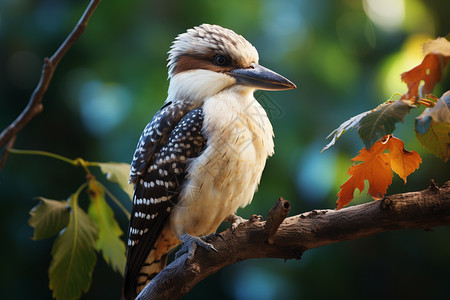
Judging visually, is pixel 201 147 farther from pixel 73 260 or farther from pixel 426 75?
pixel 426 75

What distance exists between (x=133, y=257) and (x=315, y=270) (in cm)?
139

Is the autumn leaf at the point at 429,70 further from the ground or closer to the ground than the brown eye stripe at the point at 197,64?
further from the ground

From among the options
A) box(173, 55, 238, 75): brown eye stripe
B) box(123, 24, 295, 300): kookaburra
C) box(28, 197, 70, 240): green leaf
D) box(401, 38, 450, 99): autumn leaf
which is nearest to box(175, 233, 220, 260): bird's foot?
box(123, 24, 295, 300): kookaburra

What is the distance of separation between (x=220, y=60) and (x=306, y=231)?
455 mm

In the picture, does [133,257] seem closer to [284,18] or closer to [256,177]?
[256,177]

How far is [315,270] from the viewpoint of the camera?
229 centimetres

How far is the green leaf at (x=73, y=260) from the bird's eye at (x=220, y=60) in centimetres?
46

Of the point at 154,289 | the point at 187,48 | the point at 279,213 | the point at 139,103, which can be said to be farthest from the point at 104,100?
the point at 279,213

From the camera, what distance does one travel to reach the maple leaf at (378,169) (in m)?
0.76

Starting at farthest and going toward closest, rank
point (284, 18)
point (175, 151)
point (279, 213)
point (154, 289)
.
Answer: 1. point (284, 18)
2. point (175, 151)
3. point (154, 289)
4. point (279, 213)

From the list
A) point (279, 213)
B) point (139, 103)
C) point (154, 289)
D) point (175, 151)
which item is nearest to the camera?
point (279, 213)

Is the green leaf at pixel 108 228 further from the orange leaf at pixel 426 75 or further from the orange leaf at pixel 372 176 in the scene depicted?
the orange leaf at pixel 426 75

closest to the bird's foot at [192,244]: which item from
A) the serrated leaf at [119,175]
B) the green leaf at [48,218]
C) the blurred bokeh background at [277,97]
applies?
the serrated leaf at [119,175]

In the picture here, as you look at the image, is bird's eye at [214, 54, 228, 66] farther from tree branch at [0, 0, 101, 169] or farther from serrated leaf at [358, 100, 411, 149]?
serrated leaf at [358, 100, 411, 149]
